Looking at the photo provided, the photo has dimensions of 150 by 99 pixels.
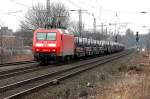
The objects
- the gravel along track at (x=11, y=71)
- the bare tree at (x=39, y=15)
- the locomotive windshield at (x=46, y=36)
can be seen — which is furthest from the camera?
the bare tree at (x=39, y=15)

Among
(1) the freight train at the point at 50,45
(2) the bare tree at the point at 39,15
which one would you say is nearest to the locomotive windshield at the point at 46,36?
(1) the freight train at the point at 50,45

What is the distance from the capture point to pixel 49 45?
1230 inches

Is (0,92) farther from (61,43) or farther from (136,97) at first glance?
(61,43)

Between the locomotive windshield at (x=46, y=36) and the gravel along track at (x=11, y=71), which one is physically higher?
the locomotive windshield at (x=46, y=36)

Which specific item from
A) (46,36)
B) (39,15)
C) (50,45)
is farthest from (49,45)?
(39,15)

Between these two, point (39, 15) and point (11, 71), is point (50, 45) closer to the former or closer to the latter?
point (11, 71)

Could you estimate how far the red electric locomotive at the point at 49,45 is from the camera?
102ft

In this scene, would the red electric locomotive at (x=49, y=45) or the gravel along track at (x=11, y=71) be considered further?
the red electric locomotive at (x=49, y=45)

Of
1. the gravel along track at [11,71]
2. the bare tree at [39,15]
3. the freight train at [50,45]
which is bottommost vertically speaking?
the gravel along track at [11,71]

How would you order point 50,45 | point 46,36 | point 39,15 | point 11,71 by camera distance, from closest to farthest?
point 11,71 < point 50,45 < point 46,36 < point 39,15

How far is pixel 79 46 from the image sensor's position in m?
41.6

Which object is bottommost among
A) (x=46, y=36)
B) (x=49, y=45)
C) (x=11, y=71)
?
(x=11, y=71)

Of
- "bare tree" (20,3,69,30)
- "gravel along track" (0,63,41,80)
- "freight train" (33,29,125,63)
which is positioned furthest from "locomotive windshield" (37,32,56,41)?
"bare tree" (20,3,69,30)

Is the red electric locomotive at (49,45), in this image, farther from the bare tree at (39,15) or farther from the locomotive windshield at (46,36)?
the bare tree at (39,15)
